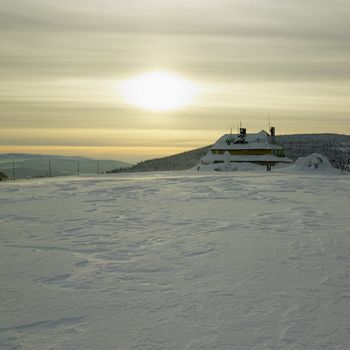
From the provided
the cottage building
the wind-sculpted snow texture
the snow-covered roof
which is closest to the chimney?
the cottage building

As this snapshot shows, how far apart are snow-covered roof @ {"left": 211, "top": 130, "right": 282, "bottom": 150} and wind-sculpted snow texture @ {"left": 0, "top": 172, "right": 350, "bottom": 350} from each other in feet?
136

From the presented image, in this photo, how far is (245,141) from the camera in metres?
53.5

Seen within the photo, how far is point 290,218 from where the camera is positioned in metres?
9.97

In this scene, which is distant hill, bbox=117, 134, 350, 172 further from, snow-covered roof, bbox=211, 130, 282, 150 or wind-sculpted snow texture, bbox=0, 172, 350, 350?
wind-sculpted snow texture, bbox=0, 172, 350, 350

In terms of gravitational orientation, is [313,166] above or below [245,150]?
below

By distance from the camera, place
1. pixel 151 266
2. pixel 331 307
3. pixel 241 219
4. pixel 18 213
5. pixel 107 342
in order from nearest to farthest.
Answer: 1. pixel 107 342
2. pixel 331 307
3. pixel 151 266
4. pixel 241 219
5. pixel 18 213

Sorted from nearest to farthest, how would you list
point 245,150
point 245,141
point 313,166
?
1. point 313,166
2. point 245,150
3. point 245,141

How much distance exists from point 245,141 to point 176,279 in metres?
49.2

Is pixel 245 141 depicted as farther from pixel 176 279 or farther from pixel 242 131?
pixel 176 279

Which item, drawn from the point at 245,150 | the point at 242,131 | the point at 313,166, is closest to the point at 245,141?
the point at 245,150

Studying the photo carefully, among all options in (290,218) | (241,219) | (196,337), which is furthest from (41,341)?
(290,218)

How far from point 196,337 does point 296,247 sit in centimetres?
377

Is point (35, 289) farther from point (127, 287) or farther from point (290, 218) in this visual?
point (290, 218)

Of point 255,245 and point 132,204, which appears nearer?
point 255,245
